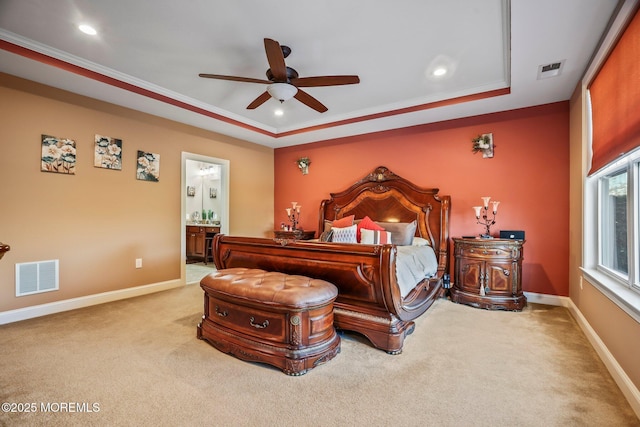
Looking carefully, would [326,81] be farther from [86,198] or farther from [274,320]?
[86,198]

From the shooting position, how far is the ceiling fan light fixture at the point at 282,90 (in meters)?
2.88

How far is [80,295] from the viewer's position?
12.1 ft

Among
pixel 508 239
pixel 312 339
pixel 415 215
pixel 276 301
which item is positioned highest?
pixel 415 215

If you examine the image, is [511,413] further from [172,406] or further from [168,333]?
[168,333]

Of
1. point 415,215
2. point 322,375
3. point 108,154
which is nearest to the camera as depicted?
point 322,375

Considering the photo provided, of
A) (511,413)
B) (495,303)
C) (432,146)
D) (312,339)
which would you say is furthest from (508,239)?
(312,339)

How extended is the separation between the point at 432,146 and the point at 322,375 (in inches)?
149

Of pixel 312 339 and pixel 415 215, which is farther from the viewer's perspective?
pixel 415 215

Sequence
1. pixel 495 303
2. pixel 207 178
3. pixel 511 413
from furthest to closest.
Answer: pixel 207 178
pixel 495 303
pixel 511 413

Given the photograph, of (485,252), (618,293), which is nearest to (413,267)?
(485,252)

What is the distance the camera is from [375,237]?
3982mm

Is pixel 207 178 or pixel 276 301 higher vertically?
pixel 207 178

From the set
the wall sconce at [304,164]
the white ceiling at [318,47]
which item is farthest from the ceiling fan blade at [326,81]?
the wall sconce at [304,164]

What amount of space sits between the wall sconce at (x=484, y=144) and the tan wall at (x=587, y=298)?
2.85ft
